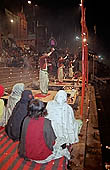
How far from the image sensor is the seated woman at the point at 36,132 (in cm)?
279

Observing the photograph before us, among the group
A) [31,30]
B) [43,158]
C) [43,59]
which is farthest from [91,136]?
[31,30]

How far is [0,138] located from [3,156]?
90 cm

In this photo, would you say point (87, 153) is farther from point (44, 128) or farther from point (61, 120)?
point (44, 128)

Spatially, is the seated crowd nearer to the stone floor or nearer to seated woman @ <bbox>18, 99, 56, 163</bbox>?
seated woman @ <bbox>18, 99, 56, 163</bbox>

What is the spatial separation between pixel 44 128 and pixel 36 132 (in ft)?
0.55

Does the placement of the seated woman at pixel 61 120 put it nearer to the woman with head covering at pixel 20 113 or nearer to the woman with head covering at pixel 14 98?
the woman with head covering at pixel 20 113

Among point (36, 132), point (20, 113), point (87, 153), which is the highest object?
point (20, 113)

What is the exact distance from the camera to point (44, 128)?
111 inches

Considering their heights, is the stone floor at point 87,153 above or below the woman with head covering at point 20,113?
below

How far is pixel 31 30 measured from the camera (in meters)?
30.9

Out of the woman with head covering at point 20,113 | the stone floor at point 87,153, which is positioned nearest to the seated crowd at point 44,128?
the woman with head covering at point 20,113

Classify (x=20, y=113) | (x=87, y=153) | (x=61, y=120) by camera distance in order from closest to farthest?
1. (x=61, y=120)
2. (x=20, y=113)
3. (x=87, y=153)

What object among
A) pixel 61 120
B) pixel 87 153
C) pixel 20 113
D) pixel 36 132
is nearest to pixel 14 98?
pixel 20 113

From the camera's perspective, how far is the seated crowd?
2.82 meters
